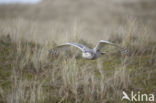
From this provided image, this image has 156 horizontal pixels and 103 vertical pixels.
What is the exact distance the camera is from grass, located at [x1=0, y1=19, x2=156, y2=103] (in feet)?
16.1

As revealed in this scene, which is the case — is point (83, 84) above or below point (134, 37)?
below

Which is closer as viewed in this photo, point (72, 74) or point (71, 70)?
point (72, 74)

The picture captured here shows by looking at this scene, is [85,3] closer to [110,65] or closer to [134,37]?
[134,37]

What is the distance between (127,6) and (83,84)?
59.3ft

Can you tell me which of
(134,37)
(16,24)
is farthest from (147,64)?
(16,24)

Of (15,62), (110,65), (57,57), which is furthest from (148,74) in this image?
(15,62)

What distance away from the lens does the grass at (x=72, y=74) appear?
193 inches

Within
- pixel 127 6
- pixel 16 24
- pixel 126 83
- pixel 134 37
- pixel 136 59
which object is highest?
pixel 127 6

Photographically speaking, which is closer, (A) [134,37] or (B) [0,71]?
(B) [0,71]

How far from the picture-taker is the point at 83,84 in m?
5.21

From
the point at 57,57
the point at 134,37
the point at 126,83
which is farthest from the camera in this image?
the point at 134,37

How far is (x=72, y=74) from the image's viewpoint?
5043 millimetres

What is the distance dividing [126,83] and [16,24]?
4.03 meters

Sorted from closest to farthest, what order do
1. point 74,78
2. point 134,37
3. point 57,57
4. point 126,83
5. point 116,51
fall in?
point 74,78
point 126,83
point 57,57
point 116,51
point 134,37
